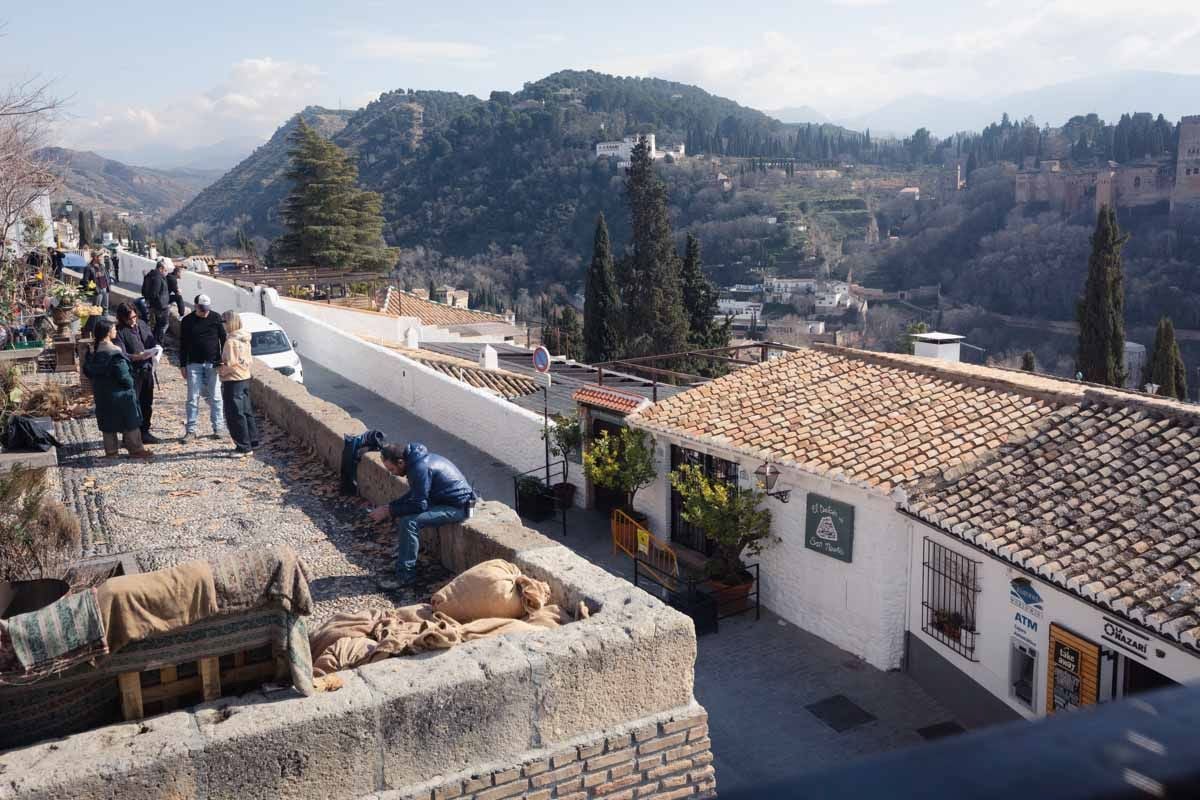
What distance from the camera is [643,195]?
144 ft

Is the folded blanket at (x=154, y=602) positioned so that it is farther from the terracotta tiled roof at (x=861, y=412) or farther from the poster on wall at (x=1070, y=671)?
the terracotta tiled roof at (x=861, y=412)

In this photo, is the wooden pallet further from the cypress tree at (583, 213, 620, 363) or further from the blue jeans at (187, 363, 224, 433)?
the cypress tree at (583, 213, 620, 363)

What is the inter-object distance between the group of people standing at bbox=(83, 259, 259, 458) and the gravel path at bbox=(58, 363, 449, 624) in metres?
0.23

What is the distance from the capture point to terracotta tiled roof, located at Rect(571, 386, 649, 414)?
17.4 m

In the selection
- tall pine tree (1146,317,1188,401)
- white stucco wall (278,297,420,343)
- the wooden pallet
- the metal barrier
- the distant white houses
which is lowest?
tall pine tree (1146,317,1188,401)

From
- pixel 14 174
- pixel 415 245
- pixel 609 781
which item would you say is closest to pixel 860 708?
pixel 609 781

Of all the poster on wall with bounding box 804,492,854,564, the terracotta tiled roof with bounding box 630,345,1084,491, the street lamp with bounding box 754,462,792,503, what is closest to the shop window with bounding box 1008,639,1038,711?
the terracotta tiled roof with bounding box 630,345,1084,491

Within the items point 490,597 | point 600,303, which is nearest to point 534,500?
point 490,597

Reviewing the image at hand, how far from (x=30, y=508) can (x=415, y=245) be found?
10862cm

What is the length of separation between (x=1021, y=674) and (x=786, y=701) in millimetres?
2630

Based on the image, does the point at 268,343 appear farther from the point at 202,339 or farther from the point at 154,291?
the point at 202,339

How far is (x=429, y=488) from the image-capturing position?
6.88 metres

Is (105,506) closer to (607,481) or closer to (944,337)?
(607,481)

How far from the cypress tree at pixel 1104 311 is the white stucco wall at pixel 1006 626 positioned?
90.0 ft
